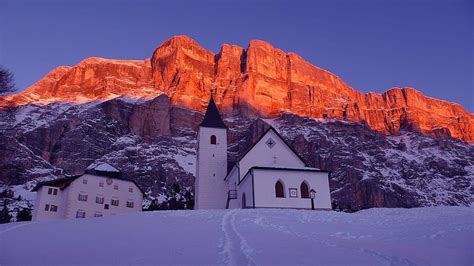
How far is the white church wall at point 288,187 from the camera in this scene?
38.2 metres

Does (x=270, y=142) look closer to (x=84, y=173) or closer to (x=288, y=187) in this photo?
(x=288, y=187)

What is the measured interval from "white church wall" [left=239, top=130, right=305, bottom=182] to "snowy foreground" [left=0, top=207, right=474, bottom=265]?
866 inches

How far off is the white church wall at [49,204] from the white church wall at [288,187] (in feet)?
126

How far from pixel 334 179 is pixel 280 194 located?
401 feet

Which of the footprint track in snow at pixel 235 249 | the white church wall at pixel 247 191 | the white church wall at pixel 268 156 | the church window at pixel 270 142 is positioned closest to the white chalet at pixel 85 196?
the white church wall at pixel 247 191

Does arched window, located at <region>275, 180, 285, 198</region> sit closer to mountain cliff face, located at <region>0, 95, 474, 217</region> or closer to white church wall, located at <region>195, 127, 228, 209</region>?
white church wall, located at <region>195, 127, 228, 209</region>

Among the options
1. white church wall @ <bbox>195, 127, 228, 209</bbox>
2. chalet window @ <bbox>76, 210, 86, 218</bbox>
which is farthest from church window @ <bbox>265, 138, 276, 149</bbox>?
chalet window @ <bbox>76, 210, 86, 218</bbox>

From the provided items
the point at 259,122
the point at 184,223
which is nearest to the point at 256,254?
the point at 184,223

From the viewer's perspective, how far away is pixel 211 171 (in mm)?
50531

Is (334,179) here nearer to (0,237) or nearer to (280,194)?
(280,194)

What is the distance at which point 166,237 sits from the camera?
50.4 ft

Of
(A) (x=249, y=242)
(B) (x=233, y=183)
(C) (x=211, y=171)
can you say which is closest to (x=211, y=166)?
(C) (x=211, y=171)

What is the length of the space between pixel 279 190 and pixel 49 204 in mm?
41690

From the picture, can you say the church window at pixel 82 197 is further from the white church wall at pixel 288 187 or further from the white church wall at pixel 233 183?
the white church wall at pixel 288 187
